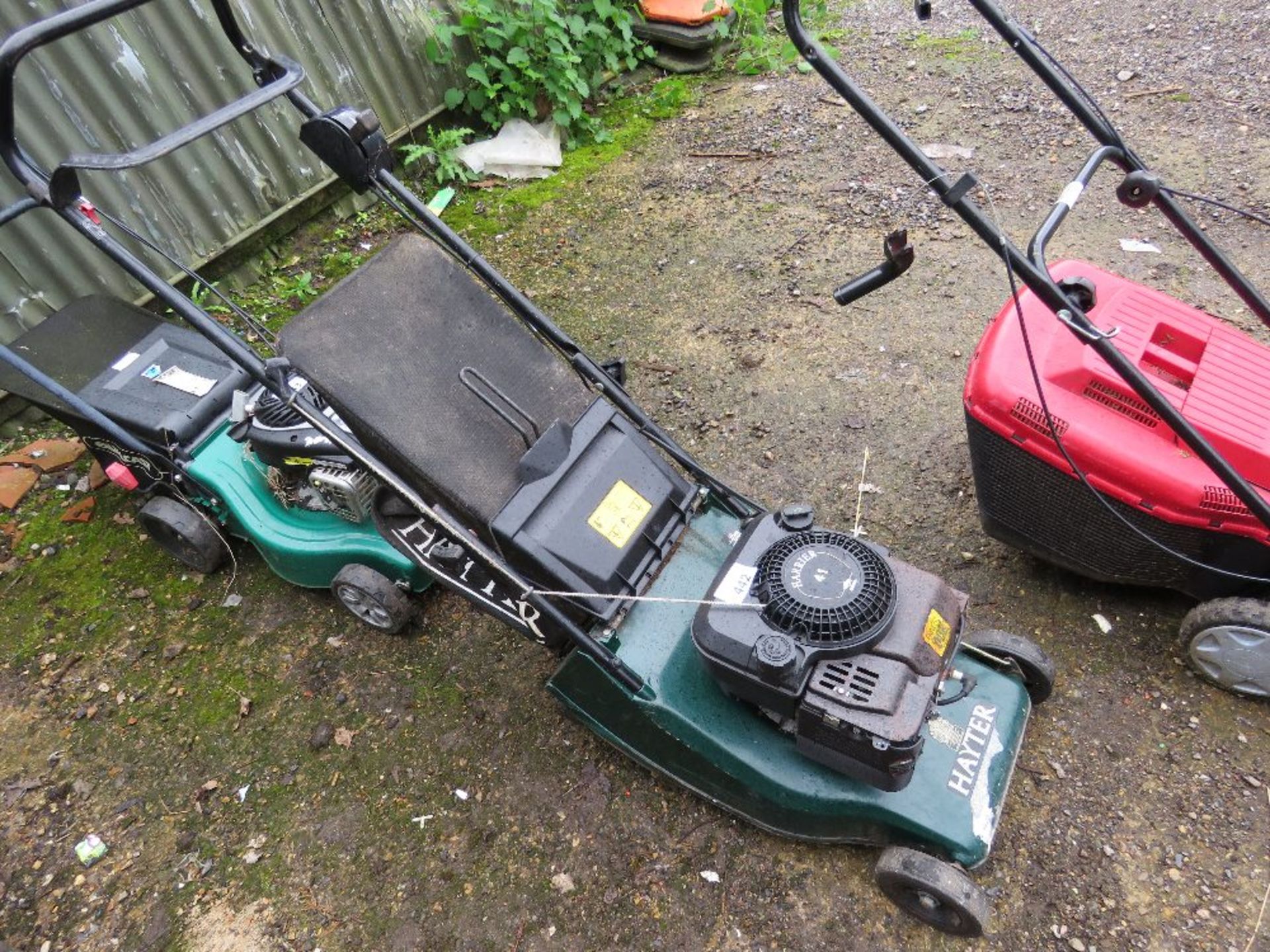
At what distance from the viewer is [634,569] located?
83.9 inches

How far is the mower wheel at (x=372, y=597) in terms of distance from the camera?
270cm

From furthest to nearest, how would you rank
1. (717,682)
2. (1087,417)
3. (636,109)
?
(636,109) → (1087,417) → (717,682)

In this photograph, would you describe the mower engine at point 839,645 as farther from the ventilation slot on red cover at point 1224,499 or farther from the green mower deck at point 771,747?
the ventilation slot on red cover at point 1224,499

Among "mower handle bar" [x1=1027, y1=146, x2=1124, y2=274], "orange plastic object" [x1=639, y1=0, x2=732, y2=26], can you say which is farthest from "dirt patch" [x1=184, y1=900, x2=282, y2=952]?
"orange plastic object" [x1=639, y1=0, x2=732, y2=26]

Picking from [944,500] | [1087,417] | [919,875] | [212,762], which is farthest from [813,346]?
[212,762]

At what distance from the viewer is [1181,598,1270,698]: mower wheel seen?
7.32 feet

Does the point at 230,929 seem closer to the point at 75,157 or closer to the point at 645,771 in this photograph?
the point at 645,771

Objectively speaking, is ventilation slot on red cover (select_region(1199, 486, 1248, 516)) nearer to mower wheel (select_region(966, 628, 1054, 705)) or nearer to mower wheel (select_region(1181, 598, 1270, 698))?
mower wheel (select_region(1181, 598, 1270, 698))

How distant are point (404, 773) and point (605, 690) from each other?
84 centimetres

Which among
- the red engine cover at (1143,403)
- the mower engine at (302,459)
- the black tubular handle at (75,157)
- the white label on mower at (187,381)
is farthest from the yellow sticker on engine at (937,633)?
the white label on mower at (187,381)

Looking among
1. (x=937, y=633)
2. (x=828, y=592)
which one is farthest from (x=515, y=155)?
(x=937, y=633)

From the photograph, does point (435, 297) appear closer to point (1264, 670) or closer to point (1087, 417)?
point (1087, 417)

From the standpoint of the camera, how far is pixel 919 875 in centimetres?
196

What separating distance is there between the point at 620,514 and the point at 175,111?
3280mm
